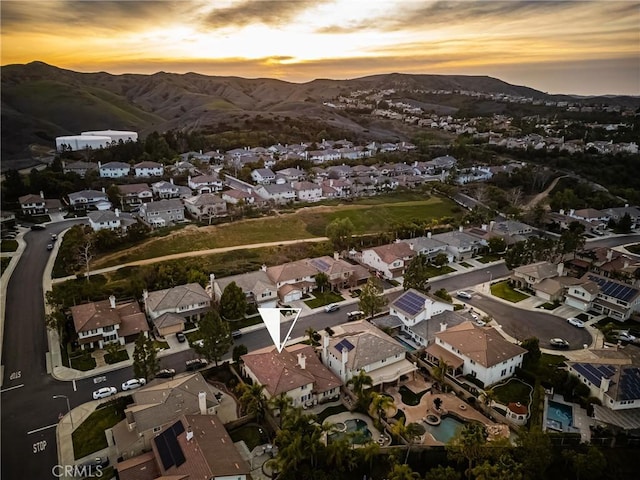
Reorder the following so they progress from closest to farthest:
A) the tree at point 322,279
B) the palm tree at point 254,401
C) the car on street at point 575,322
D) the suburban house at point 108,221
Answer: the palm tree at point 254,401 < the car on street at point 575,322 < the tree at point 322,279 < the suburban house at point 108,221

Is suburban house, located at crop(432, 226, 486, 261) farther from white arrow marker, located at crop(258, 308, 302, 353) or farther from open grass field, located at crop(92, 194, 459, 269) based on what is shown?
white arrow marker, located at crop(258, 308, 302, 353)

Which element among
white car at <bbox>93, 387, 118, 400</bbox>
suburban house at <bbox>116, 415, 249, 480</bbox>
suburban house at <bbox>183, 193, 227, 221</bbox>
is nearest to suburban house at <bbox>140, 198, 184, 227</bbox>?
suburban house at <bbox>183, 193, 227, 221</bbox>

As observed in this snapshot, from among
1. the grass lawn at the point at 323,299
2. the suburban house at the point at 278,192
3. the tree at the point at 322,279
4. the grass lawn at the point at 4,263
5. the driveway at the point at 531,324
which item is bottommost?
the driveway at the point at 531,324

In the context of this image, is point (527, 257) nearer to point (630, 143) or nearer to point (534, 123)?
point (630, 143)

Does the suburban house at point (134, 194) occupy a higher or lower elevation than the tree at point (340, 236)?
higher

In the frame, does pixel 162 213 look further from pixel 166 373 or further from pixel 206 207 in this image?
pixel 166 373

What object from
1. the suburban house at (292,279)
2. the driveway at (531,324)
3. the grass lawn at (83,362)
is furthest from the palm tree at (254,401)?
the driveway at (531,324)

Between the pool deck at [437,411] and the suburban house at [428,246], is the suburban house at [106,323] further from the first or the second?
the suburban house at [428,246]
